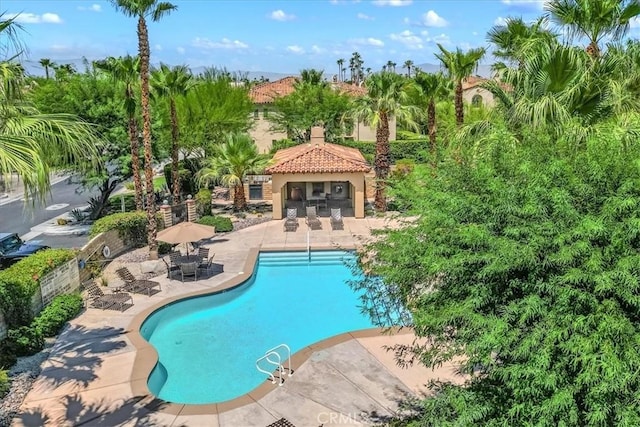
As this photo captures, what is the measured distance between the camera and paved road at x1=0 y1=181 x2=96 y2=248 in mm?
29188

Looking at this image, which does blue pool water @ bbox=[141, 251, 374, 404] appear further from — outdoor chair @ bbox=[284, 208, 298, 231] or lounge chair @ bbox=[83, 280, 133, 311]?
outdoor chair @ bbox=[284, 208, 298, 231]

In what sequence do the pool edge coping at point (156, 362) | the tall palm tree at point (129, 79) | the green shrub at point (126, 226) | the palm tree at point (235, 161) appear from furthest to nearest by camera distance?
the palm tree at point (235, 161)
the tall palm tree at point (129, 79)
the green shrub at point (126, 226)
the pool edge coping at point (156, 362)

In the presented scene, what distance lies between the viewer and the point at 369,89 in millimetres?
31641

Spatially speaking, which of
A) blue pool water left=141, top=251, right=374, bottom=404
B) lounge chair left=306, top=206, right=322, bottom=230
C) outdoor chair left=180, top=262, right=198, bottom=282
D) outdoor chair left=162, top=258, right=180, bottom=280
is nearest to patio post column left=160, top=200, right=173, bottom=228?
outdoor chair left=162, top=258, right=180, bottom=280

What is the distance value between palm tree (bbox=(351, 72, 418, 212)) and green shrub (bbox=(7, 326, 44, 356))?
19439mm

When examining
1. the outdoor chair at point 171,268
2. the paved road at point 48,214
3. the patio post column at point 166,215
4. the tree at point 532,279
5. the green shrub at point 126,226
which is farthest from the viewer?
the paved road at point 48,214

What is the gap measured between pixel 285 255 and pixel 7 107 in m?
17.8

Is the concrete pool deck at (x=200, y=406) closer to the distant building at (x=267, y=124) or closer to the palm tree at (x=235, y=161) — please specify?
the palm tree at (x=235, y=161)

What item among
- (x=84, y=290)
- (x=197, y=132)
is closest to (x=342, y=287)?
(x=84, y=290)

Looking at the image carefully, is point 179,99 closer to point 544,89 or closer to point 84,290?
point 84,290

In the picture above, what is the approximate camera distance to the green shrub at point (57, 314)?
16.5 metres

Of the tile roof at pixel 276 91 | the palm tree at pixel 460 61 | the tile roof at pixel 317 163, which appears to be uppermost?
the tile roof at pixel 276 91

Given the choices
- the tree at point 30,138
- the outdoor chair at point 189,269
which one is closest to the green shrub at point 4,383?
the tree at point 30,138

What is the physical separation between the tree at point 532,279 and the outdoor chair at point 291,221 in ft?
68.3
